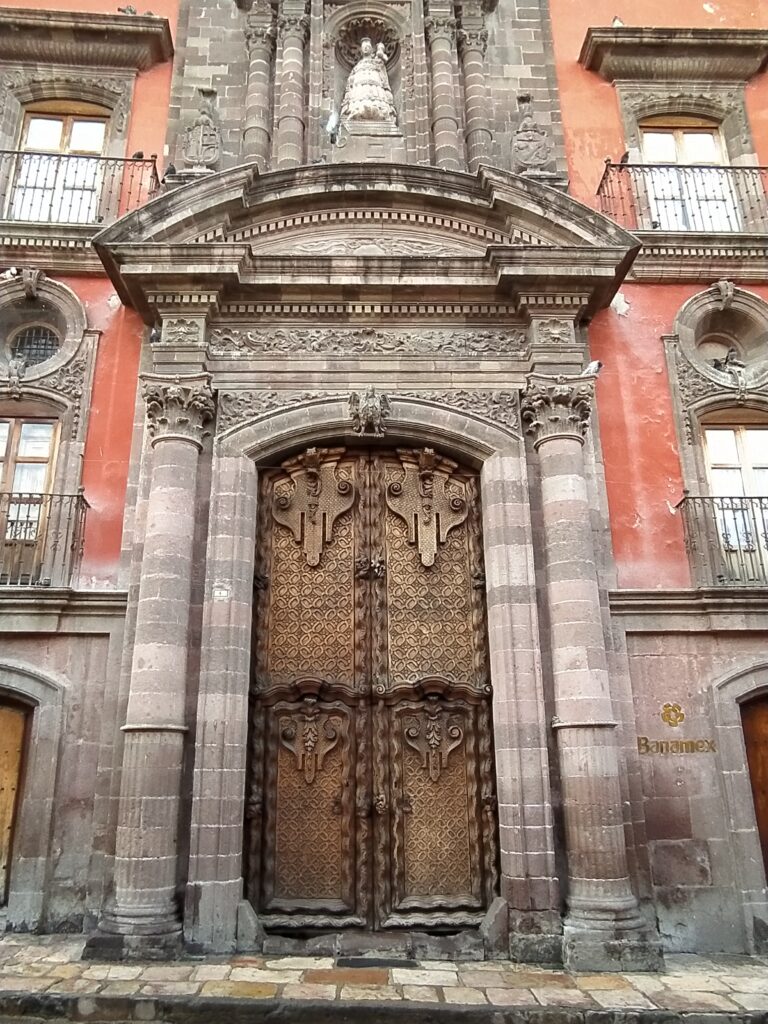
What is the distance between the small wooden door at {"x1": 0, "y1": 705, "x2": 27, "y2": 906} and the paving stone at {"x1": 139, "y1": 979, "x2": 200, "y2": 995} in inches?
90.5

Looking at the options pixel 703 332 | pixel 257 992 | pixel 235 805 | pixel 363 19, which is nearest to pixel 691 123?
pixel 703 332

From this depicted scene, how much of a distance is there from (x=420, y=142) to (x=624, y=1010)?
9.63 meters

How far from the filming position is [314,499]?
808 centimetres

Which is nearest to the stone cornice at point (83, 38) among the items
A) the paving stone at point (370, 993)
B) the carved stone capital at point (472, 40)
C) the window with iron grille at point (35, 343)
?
the carved stone capital at point (472, 40)

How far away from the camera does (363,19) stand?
1101 centimetres

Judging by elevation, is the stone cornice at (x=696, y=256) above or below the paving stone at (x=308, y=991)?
above

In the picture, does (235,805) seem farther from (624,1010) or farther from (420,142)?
(420,142)

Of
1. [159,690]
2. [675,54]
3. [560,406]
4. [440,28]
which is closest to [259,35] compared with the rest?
[440,28]

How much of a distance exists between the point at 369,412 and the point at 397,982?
5.03 metres

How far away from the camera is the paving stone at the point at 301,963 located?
607cm

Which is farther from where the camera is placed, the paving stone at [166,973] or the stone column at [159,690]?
the stone column at [159,690]

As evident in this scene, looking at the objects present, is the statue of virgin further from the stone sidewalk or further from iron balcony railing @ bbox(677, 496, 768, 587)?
the stone sidewalk

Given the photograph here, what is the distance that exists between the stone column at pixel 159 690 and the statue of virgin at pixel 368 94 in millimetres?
4196

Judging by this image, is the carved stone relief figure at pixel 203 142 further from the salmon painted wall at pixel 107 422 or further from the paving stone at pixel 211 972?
the paving stone at pixel 211 972
